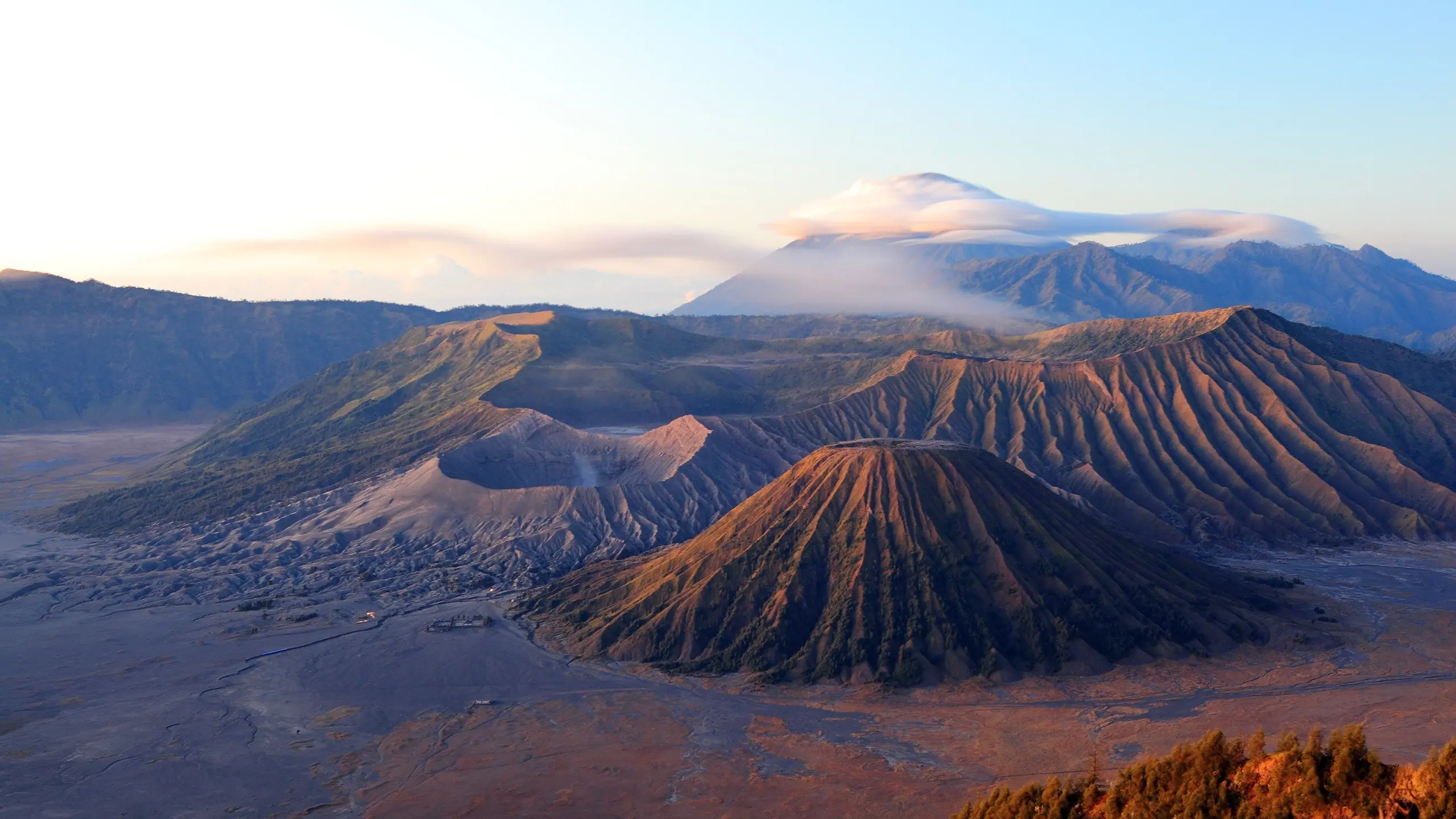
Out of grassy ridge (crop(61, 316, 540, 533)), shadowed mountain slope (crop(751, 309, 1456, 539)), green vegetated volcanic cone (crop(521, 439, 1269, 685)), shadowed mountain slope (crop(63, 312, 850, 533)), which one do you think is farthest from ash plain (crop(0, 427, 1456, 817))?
shadowed mountain slope (crop(63, 312, 850, 533))

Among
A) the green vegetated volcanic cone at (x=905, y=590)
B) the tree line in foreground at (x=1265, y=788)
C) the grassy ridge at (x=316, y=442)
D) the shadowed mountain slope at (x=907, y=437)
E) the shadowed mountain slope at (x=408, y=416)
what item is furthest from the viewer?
the shadowed mountain slope at (x=408, y=416)

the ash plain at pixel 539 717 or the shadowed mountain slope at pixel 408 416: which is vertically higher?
the shadowed mountain slope at pixel 408 416

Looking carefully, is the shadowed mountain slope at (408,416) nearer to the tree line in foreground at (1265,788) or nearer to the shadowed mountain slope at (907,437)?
the shadowed mountain slope at (907,437)

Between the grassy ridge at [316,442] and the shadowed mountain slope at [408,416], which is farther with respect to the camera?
the shadowed mountain slope at [408,416]

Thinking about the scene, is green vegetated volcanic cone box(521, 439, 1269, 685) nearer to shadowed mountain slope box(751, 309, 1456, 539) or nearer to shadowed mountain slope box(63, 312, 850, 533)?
shadowed mountain slope box(63, 312, 850, 533)

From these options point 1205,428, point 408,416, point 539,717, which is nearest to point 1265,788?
point 539,717

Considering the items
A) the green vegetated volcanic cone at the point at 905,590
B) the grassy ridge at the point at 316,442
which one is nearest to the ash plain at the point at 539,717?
the green vegetated volcanic cone at the point at 905,590
